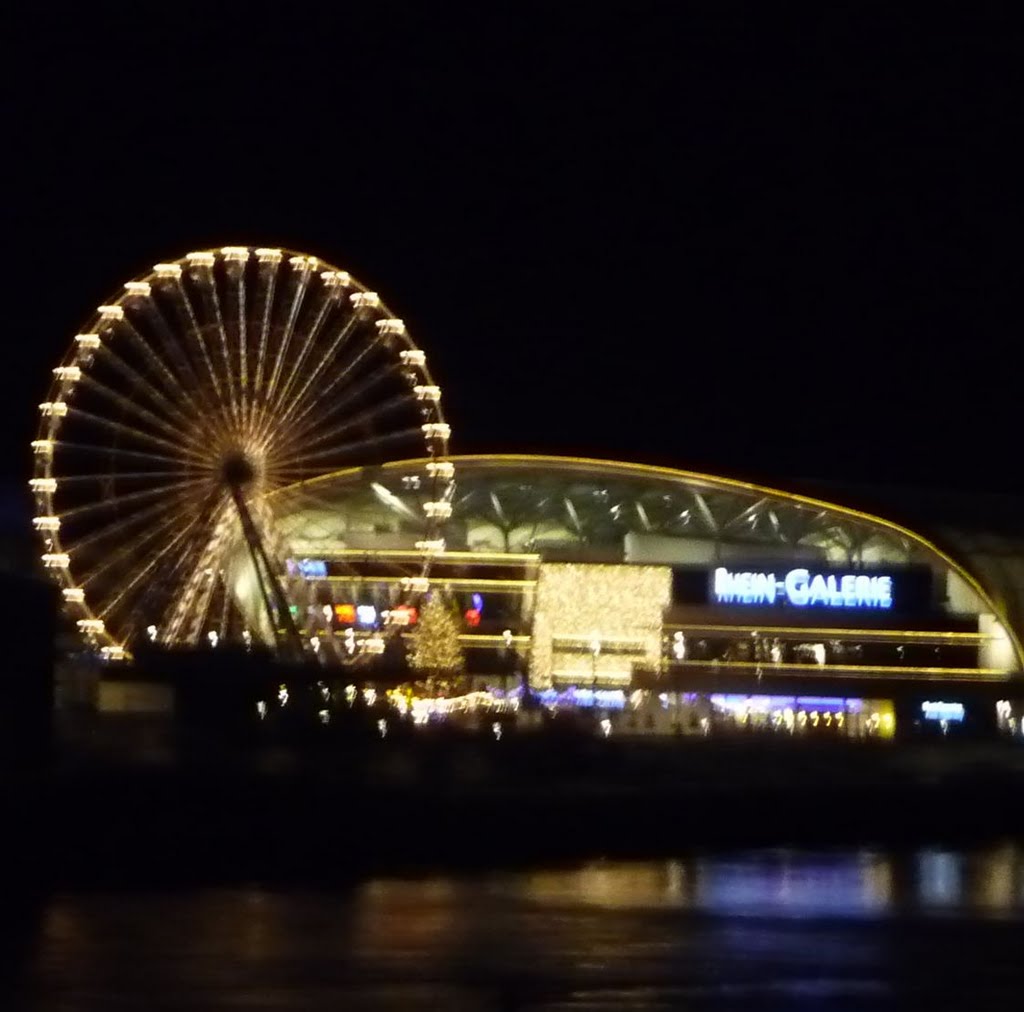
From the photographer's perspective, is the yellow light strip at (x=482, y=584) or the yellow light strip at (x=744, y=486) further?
the yellow light strip at (x=482, y=584)

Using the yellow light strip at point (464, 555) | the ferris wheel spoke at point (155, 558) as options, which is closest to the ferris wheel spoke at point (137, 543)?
the ferris wheel spoke at point (155, 558)

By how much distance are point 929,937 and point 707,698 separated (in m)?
53.4

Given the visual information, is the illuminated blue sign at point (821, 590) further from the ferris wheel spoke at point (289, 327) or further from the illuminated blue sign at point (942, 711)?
the ferris wheel spoke at point (289, 327)

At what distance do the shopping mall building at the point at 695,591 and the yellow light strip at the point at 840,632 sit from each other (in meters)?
0.07

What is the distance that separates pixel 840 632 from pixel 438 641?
13154 millimetres

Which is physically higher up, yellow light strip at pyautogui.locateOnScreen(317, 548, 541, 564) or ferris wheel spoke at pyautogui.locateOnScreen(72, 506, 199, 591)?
yellow light strip at pyautogui.locateOnScreen(317, 548, 541, 564)

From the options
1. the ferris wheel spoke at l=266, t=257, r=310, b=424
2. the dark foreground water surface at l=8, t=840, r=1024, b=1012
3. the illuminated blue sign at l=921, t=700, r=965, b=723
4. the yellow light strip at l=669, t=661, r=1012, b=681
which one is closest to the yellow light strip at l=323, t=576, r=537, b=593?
the yellow light strip at l=669, t=661, r=1012, b=681

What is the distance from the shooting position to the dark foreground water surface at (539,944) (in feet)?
44.6

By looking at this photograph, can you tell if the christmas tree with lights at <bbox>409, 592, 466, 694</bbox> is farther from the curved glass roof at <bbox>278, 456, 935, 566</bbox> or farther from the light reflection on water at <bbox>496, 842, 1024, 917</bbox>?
the light reflection on water at <bbox>496, 842, 1024, 917</bbox>

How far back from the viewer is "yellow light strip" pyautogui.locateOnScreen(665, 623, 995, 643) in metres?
70.2

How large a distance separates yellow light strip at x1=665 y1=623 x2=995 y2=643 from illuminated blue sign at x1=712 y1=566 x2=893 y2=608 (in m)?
0.81

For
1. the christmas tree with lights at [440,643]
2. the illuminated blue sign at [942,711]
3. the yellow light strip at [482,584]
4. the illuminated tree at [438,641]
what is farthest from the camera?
the yellow light strip at [482,584]

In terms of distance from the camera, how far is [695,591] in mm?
70938

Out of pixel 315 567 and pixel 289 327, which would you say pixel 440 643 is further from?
pixel 289 327
